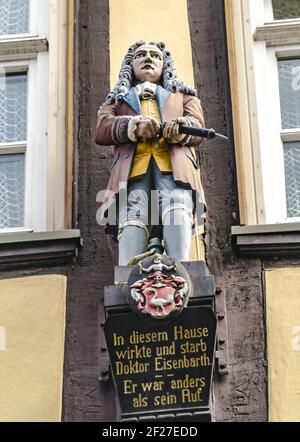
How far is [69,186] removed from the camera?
9414mm

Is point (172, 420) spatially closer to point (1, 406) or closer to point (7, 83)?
point (1, 406)

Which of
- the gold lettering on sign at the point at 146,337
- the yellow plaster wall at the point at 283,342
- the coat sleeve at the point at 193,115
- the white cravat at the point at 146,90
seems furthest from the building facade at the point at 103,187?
the white cravat at the point at 146,90

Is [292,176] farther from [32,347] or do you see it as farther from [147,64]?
[32,347]

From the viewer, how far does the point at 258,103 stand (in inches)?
384

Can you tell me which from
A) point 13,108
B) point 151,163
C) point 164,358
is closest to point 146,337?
point 164,358

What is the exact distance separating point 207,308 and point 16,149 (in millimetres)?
2167

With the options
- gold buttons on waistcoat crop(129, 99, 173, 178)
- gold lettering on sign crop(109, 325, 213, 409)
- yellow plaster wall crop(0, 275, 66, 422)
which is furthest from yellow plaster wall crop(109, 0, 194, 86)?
gold lettering on sign crop(109, 325, 213, 409)

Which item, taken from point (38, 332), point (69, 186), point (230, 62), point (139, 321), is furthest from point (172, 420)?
point (230, 62)

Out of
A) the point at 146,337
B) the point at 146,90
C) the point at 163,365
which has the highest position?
the point at 146,90

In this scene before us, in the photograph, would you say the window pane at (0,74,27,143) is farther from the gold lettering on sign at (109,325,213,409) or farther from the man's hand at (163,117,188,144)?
the gold lettering on sign at (109,325,213,409)

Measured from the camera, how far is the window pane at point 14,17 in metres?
10.5

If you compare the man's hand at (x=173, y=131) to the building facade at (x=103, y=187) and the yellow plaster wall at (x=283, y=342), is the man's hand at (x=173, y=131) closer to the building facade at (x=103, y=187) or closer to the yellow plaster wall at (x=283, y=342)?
the building facade at (x=103, y=187)

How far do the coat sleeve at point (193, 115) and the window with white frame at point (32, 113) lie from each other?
959mm

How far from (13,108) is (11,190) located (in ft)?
2.20
